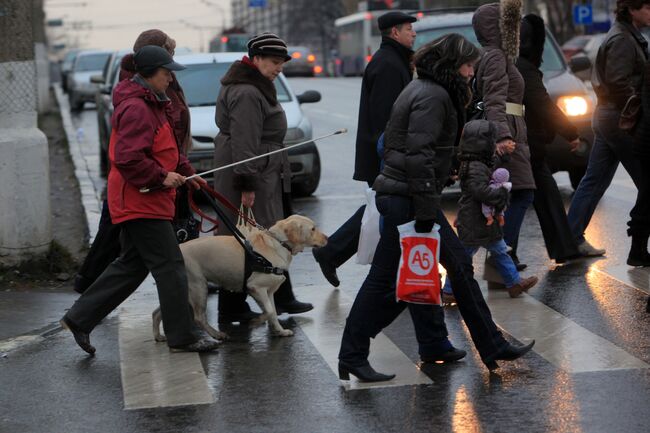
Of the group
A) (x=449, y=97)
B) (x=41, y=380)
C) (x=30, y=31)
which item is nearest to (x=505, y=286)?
(x=449, y=97)

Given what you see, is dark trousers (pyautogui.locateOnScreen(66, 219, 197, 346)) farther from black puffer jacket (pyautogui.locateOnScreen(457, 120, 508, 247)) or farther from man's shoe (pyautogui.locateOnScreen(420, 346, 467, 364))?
black puffer jacket (pyautogui.locateOnScreen(457, 120, 508, 247))

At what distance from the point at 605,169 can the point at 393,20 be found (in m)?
2.53

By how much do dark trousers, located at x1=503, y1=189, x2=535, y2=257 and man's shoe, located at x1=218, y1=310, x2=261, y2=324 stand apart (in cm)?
201

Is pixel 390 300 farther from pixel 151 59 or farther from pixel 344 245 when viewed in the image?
pixel 344 245

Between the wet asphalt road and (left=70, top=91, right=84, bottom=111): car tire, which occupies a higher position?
the wet asphalt road

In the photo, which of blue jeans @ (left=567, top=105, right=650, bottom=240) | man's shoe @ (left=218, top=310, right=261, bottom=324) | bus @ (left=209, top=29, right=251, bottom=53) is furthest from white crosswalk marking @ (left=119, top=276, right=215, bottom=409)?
bus @ (left=209, top=29, right=251, bottom=53)

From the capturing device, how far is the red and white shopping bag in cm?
627

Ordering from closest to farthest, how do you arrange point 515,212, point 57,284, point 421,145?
point 421,145
point 515,212
point 57,284

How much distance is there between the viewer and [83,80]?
1453 inches

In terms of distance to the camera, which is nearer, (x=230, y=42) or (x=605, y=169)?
(x=605, y=169)

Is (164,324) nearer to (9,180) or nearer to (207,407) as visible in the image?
(207,407)

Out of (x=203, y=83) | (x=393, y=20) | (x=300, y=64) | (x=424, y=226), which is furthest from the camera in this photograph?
(x=300, y=64)

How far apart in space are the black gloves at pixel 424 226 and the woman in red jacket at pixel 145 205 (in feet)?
4.65

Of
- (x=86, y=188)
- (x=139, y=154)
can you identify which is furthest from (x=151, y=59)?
(x=86, y=188)
